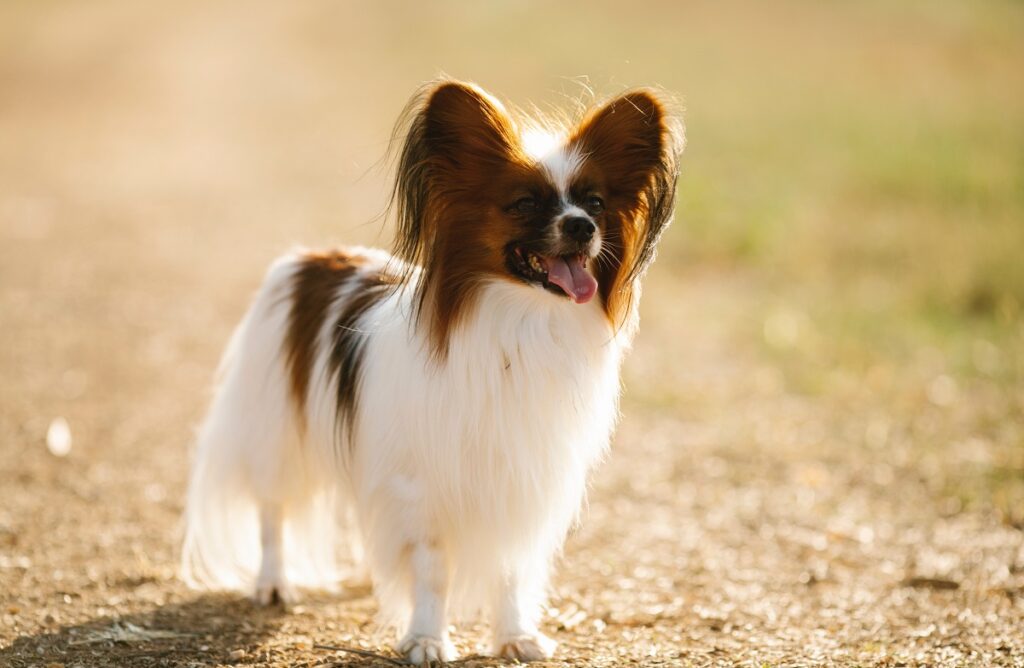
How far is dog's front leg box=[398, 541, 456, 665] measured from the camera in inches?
145

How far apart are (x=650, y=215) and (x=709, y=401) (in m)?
3.90

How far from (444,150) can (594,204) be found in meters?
0.49

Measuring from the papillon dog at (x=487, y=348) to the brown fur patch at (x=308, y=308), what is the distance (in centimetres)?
6

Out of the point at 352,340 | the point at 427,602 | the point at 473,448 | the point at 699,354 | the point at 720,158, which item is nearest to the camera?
the point at 473,448

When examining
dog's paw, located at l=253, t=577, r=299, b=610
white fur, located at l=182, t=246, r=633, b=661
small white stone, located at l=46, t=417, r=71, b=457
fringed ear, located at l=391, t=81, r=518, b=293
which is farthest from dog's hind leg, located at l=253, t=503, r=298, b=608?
small white stone, located at l=46, t=417, r=71, b=457

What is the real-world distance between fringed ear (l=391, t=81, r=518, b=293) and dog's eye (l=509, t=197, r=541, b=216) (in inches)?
4.9

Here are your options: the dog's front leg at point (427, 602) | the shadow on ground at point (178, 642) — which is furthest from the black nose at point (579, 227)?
the shadow on ground at point (178, 642)

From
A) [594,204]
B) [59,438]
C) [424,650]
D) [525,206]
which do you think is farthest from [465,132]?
[59,438]

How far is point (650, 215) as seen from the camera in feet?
11.9

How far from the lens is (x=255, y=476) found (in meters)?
4.36

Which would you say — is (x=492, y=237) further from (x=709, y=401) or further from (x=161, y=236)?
(x=161, y=236)

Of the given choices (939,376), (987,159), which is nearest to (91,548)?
(939,376)

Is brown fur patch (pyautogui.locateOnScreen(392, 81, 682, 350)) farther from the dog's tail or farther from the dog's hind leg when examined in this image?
the dog's hind leg

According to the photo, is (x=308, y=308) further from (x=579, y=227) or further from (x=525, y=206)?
(x=579, y=227)
